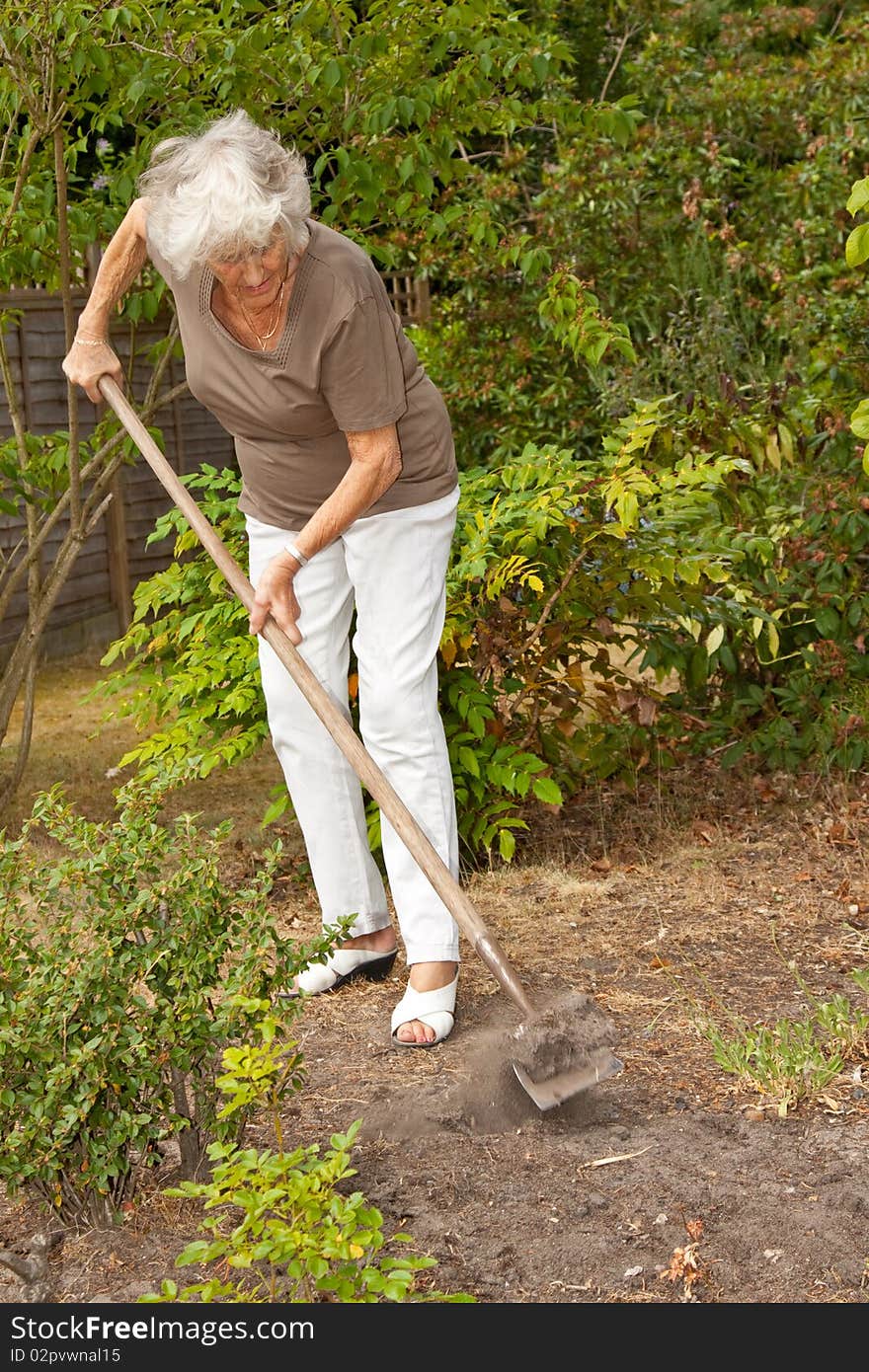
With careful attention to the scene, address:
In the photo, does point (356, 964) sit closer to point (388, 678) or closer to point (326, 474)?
point (388, 678)

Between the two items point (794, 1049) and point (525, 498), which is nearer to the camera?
point (794, 1049)

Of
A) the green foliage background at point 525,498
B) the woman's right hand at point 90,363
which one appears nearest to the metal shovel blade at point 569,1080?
the green foliage background at point 525,498

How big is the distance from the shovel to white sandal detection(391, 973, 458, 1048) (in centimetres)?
34

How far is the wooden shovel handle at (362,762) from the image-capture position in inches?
113

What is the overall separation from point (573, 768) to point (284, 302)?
220 centimetres

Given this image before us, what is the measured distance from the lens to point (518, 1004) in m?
2.86

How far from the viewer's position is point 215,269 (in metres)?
2.94

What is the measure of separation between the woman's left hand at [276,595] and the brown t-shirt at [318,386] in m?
0.20

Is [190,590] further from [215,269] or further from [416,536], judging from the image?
[215,269]

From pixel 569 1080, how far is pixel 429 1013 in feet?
1.68

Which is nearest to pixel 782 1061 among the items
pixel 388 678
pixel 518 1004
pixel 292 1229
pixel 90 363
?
pixel 518 1004

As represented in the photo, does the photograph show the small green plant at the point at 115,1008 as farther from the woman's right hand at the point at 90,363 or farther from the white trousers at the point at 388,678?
the woman's right hand at the point at 90,363

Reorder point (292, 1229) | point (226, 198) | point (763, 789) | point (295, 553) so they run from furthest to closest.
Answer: point (763, 789) → point (295, 553) → point (226, 198) → point (292, 1229)
